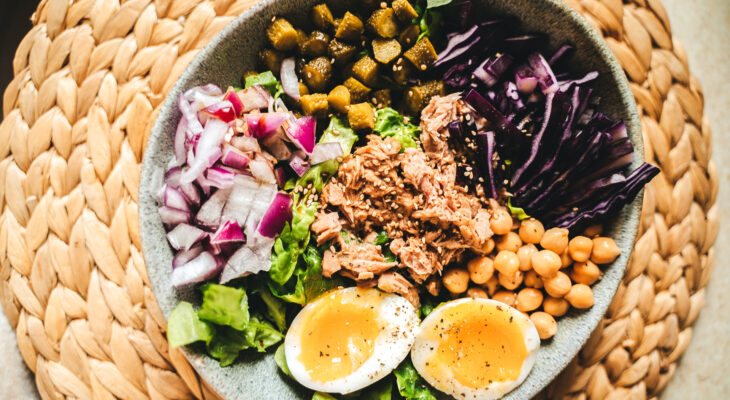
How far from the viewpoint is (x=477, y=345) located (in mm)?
1964

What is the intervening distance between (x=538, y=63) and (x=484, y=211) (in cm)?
63

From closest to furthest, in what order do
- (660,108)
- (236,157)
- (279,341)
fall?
(236,157) → (279,341) → (660,108)

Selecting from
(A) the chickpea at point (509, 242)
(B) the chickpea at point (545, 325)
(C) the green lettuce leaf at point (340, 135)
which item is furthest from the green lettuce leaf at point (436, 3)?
(B) the chickpea at point (545, 325)

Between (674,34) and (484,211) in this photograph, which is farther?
(674,34)

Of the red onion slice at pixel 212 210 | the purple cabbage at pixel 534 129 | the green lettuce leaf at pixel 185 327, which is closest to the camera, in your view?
the green lettuce leaf at pixel 185 327

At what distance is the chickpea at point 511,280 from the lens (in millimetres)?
1968

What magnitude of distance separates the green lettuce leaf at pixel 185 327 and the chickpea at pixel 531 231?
1245 millimetres

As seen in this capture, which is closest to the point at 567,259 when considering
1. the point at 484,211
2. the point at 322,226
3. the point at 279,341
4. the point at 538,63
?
the point at 484,211

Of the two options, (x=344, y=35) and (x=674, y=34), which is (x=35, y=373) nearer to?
(x=344, y=35)

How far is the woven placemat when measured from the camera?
201 cm

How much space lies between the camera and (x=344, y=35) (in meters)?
2.01

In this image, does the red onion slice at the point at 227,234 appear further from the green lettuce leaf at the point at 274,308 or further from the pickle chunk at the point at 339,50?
the pickle chunk at the point at 339,50

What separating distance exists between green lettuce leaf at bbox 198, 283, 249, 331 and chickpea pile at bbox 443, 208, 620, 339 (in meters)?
0.80

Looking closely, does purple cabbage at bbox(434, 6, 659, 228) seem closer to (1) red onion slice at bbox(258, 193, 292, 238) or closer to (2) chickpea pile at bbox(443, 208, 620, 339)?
(2) chickpea pile at bbox(443, 208, 620, 339)
